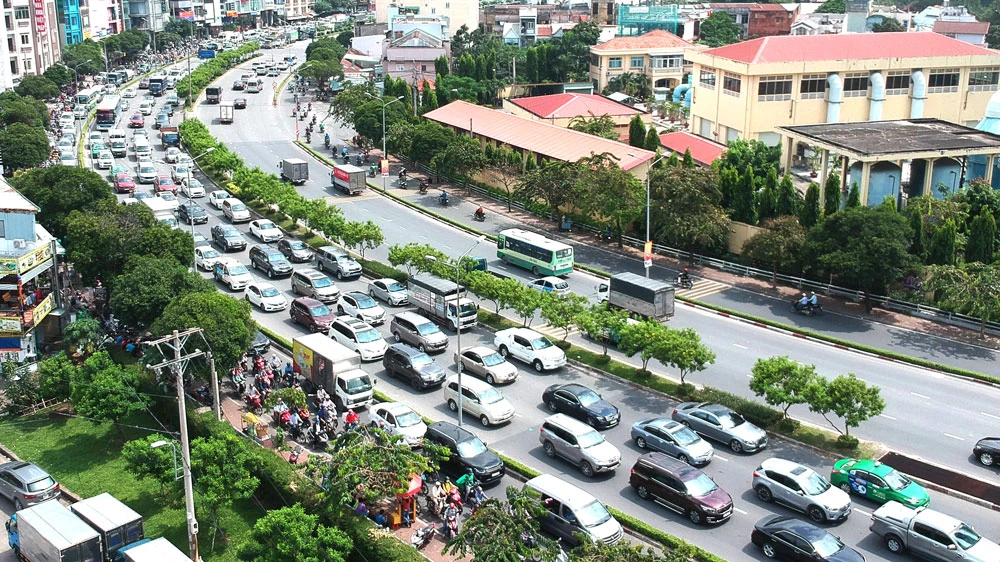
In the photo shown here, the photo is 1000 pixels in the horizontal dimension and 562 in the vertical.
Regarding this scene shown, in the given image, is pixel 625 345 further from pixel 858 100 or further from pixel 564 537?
pixel 858 100

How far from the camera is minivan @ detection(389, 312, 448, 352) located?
47.4 m

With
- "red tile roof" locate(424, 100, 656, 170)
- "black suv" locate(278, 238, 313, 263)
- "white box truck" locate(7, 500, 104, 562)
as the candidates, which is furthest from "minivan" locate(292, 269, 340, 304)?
"white box truck" locate(7, 500, 104, 562)

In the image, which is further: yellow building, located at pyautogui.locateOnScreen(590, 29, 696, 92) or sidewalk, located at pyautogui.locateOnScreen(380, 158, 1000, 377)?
yellow building, located at pyautogui.locateOnScreen(590, 29, 696, 92)

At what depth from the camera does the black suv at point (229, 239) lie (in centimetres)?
6419

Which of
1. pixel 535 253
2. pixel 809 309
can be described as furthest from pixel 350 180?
pixel 809 309

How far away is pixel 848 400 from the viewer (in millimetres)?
36750

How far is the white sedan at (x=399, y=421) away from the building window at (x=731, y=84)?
56.8 metres

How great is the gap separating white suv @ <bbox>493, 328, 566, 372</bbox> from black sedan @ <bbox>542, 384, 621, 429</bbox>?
148 inches

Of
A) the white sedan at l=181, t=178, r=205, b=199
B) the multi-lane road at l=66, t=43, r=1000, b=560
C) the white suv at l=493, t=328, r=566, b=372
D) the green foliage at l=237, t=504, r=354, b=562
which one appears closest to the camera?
the green foliage at l=237, t=504, r=354, b=562

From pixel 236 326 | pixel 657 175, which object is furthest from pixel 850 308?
pixel 236 326

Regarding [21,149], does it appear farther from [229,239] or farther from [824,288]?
[824,288]

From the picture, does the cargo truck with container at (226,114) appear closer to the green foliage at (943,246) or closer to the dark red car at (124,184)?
the dark red car at (124,184)

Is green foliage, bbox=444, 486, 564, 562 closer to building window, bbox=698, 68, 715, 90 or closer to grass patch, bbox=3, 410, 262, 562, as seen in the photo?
grass patch, bbox=3, 410, 262, 562

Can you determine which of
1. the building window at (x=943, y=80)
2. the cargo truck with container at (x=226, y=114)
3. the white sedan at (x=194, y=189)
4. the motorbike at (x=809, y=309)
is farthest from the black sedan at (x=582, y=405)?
the cargo truck with container at (x=226, y=114)
